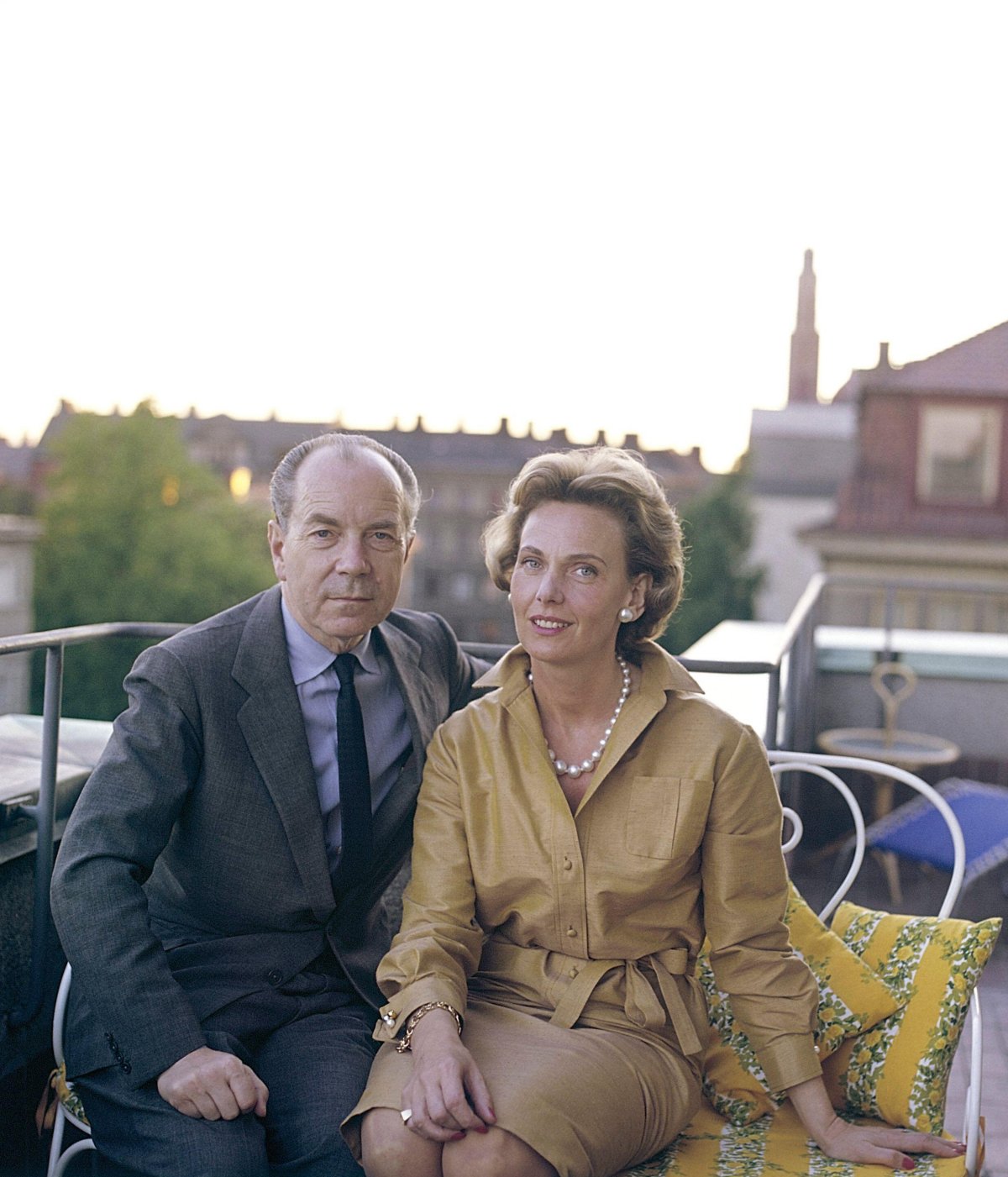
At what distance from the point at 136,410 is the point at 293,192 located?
9.38 metres

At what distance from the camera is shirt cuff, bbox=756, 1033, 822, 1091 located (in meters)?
1.89

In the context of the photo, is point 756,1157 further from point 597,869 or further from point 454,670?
A: point 454,670

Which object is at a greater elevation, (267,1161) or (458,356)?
(458,356)

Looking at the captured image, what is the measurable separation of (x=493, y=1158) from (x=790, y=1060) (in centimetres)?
50

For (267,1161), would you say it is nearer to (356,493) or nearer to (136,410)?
(356,493)

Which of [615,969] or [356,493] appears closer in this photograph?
[615,969]

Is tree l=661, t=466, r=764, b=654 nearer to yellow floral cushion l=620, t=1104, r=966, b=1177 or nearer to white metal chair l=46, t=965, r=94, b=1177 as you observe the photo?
yellow floral cushion l=620, t=1104, r=966, b=1177

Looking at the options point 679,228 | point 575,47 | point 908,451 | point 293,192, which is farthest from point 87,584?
point 575,47

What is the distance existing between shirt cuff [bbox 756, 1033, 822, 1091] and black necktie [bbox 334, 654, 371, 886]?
2.27ft

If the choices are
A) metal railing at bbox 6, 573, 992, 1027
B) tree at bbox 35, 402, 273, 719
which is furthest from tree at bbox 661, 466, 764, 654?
metal railing at bbox 6, 573, 992, 1027

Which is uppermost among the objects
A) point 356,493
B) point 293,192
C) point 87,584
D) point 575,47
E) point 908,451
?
point 293,192

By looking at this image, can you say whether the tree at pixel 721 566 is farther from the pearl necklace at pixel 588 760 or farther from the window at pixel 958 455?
the pearl necklace at pixel 588 760

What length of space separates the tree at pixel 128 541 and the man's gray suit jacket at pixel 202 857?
1621 inches

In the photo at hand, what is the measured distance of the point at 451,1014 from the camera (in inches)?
72.1
